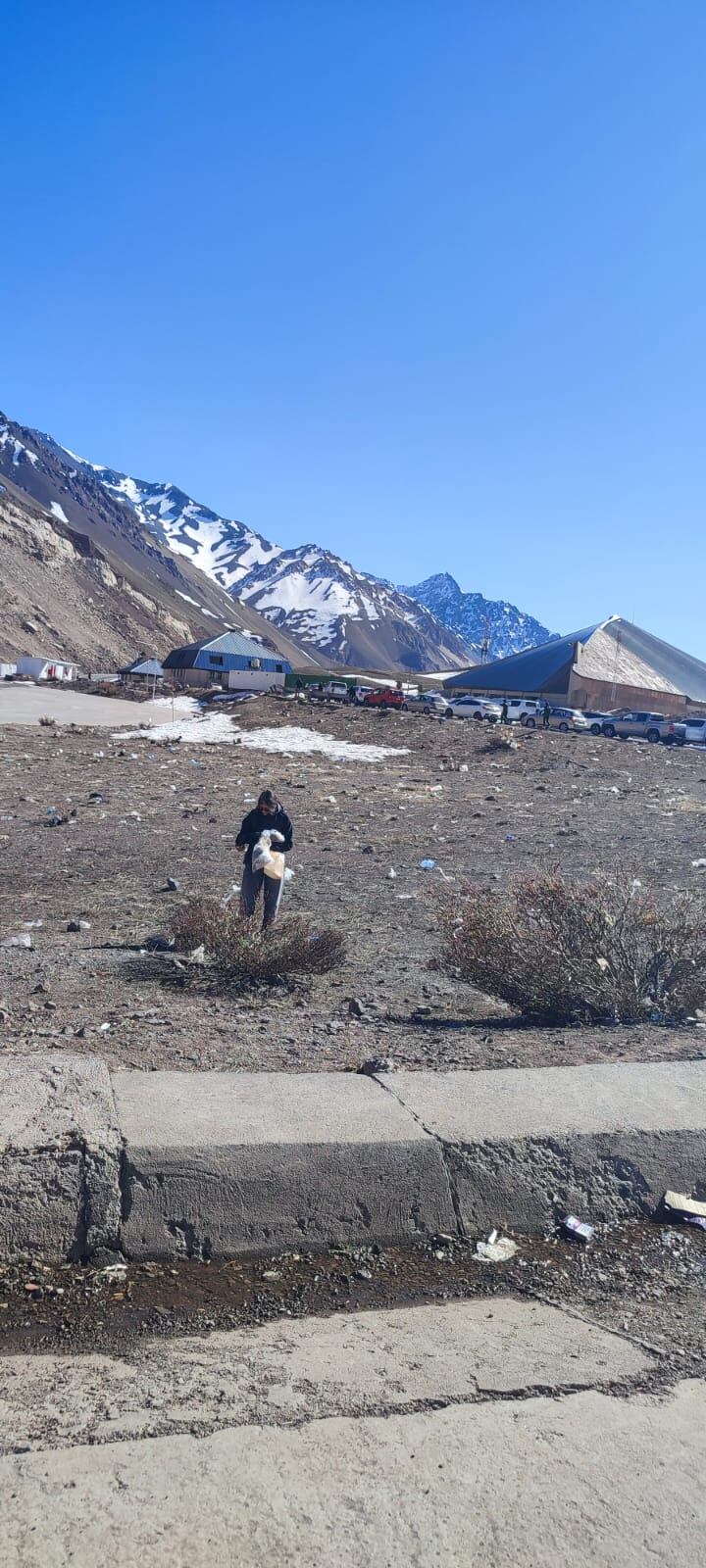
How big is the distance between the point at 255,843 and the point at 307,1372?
4974 mm

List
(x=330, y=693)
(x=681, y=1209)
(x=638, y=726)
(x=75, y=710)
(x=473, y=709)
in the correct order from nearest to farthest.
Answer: (x=681, y=1209) → (x=75, y=710) → (x=473, y=709) → (x=638, y=726) → (x=330, y=693)

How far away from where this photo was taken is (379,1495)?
212 cm

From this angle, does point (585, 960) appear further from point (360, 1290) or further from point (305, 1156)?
point (360, 1290)

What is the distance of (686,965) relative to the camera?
555cm

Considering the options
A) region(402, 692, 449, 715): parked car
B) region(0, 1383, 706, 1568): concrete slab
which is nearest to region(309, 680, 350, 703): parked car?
region(402, 692, 449, 715): parked car

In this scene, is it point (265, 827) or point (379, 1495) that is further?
point (265, 827)

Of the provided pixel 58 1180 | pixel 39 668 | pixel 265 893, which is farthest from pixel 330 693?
pixel 58 1180

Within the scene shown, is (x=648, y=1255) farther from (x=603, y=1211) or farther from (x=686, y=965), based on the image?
(x=686, y=965)

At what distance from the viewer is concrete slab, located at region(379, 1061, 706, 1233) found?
3400 millimetres

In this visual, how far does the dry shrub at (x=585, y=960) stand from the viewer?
17.7ft

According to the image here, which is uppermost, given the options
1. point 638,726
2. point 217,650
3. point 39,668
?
point 217,650

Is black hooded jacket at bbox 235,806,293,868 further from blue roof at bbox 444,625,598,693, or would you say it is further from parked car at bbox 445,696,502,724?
blue roof at bbox 444,625,598,693

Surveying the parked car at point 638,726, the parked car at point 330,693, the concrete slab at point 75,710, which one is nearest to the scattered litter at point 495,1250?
the concrete slab at point 75,710

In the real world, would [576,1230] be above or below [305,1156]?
below
